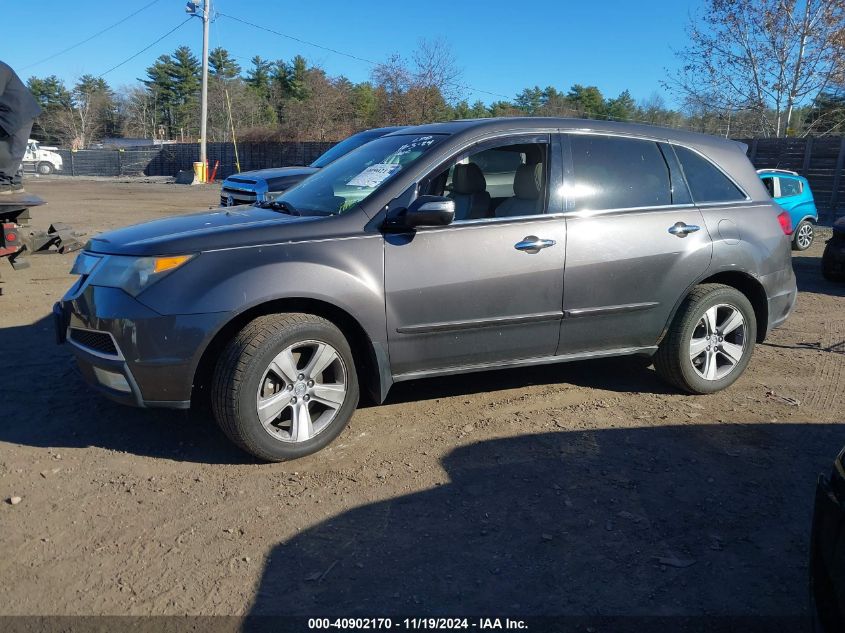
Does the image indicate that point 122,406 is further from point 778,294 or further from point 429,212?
point 778,294

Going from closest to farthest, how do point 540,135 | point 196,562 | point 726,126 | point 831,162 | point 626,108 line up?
point 196,562
point 540,135
point 831,162
point 726,126
point 626,108

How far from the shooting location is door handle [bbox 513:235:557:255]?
14.0ft

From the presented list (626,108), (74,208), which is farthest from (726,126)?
(626,108)

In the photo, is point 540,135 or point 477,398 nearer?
point 540,135

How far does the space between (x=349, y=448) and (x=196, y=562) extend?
4.21ft

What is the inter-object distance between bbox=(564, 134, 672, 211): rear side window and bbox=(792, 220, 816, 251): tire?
10092 mm

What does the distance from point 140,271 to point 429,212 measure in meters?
1.58

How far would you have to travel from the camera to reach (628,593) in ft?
9.20

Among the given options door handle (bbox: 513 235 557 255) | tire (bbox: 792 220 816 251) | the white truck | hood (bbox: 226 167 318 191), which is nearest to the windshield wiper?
door handle (bbox: 513 235 557 255)

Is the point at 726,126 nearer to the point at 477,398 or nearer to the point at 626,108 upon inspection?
the point at 477,398

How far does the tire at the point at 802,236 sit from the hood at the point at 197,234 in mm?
12161

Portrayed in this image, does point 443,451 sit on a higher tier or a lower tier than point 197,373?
lower

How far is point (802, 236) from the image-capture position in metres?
13.5

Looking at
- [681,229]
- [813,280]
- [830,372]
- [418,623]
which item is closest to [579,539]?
[418,623]
